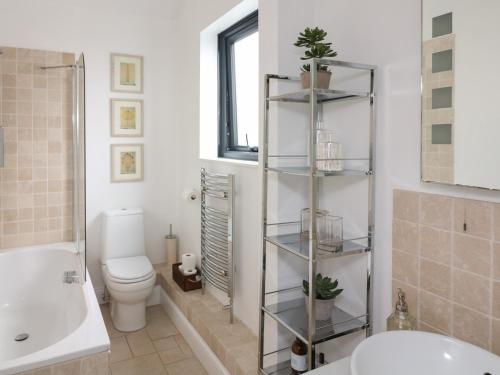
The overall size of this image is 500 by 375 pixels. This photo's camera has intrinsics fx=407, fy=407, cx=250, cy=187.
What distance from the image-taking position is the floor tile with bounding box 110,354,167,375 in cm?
256

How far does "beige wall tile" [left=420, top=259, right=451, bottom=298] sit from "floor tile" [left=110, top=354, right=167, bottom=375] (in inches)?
67.4

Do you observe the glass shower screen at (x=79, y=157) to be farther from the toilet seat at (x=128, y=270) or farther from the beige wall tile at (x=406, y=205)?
the beige wall tile at (x=406, y=205)

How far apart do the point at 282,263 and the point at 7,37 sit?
271 centimetres

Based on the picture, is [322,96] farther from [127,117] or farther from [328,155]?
[127,117]

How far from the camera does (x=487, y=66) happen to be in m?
1.24

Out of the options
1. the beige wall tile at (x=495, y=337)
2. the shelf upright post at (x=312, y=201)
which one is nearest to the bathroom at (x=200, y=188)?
the beige wall tile at (x=495, y=337)

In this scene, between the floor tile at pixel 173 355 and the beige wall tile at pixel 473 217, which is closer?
the beige wall tile at pixel 473 217

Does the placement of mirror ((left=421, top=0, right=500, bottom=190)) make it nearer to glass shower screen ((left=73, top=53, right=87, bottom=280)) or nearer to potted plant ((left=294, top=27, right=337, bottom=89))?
potted plant ((left=294, top=27, right=337, bottom=89))

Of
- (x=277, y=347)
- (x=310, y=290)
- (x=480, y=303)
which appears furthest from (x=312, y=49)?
(x=277, y=347)

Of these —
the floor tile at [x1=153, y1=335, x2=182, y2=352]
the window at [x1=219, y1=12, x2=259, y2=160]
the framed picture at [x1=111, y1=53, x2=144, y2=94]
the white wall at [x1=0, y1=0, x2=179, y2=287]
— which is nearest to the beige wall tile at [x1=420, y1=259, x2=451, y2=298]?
the window at [x1=219, y1=12, x2=259, y2=160]

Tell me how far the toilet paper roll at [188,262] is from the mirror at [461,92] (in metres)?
2.12

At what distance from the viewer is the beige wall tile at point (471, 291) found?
4.24 ft

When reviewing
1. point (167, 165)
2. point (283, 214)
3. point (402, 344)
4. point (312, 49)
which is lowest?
point (402, 344)

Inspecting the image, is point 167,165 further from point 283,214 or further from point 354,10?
point 354,10
